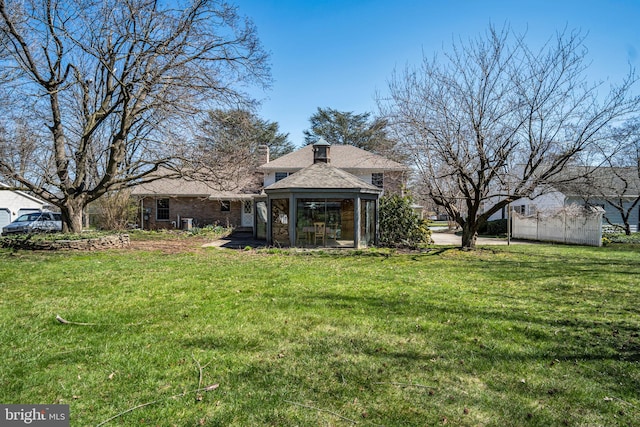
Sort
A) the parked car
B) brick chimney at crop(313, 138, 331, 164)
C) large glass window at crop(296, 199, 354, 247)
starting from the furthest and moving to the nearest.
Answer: the parked car → brick chimney at crop(313, 138, 331, 164) → large glass window at crop(296, 199, 354, 247)

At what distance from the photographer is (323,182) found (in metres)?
14.7

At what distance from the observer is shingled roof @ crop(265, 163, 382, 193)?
14.2m

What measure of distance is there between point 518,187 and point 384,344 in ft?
33.6

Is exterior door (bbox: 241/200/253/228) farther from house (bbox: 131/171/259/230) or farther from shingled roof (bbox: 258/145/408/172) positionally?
shingled roof (bbox: 258/145/408/172)

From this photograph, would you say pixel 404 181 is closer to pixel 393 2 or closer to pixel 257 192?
pixel 393 2

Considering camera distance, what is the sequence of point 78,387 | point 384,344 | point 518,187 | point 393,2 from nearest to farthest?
1. point 78,387
2. point 384,344
3. point 393,2
4. point 518,187

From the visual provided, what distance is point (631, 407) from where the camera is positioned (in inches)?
112

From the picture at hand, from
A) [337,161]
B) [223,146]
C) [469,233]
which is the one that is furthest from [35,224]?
[469,233]

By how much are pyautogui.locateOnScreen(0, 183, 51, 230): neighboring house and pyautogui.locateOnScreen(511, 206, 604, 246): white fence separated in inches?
1233

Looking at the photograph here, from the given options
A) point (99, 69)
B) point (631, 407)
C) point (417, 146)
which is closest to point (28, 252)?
point (99, 69)

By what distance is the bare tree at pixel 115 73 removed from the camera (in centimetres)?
1134

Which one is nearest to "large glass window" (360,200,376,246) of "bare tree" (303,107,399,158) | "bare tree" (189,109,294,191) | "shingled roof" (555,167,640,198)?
"bare tree" (189,109,294,191)

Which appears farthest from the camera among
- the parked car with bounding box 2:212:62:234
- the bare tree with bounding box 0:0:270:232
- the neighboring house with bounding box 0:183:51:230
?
A: the neighboring house with bounding box 0:183:51:230

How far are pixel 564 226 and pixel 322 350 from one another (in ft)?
→ 61.2
